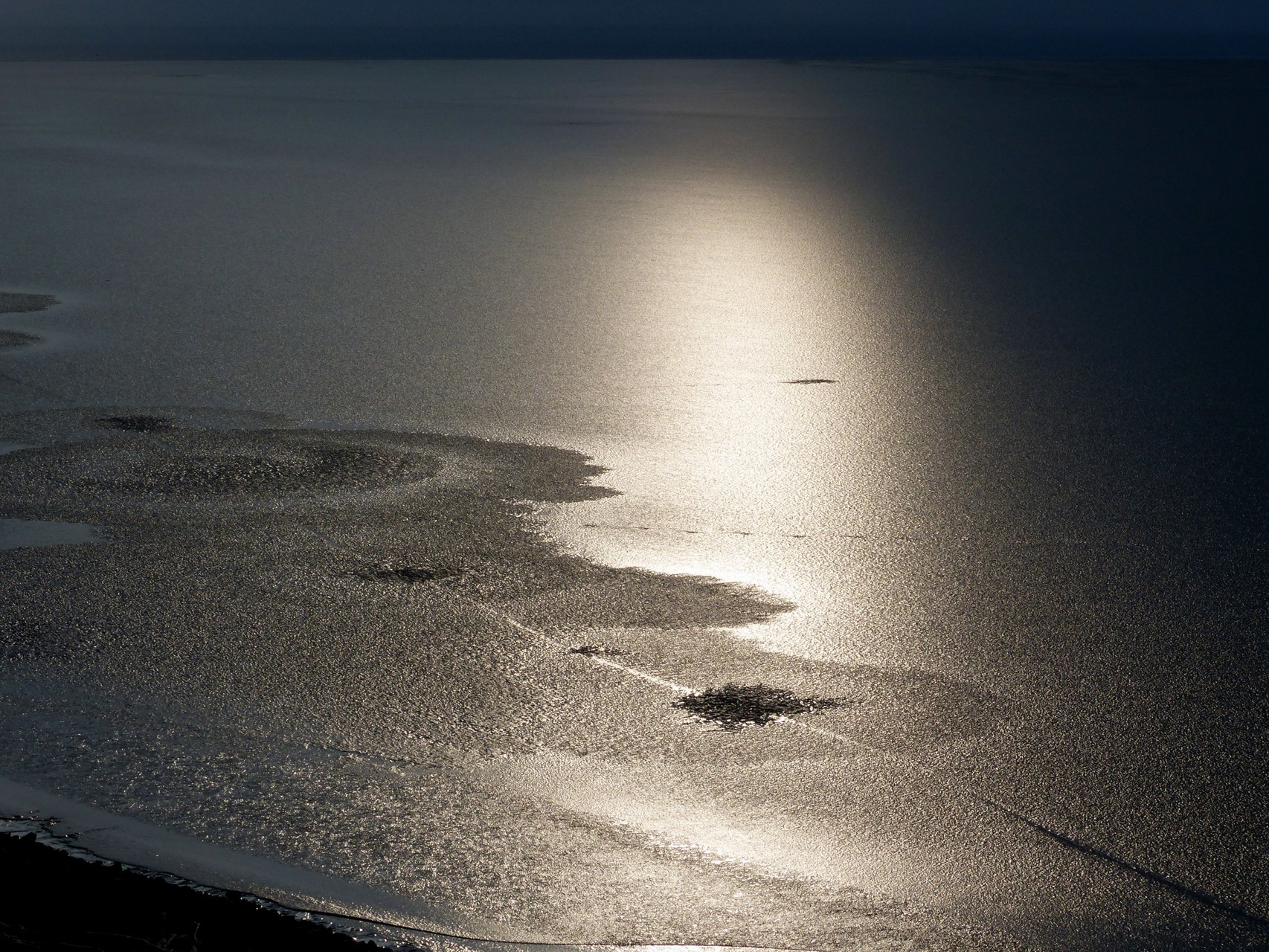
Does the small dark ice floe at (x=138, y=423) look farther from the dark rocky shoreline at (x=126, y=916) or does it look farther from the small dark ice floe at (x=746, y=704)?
the dark rocky shoreline at (x=126, y=916)

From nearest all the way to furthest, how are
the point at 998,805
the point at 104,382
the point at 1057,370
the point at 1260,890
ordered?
the point at 1260,890 → the point at 998,805 → the point at 104,382 → the point at 1057,370

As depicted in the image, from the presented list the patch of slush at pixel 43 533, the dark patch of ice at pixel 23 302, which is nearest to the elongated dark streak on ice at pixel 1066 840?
the patch of slush at pixel 43 533

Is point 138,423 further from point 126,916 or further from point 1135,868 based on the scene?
point 1135,868

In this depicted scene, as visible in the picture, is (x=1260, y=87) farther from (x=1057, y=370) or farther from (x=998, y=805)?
(x=998, y=805)

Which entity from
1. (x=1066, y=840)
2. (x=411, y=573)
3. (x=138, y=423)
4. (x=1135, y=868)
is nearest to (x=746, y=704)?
(x=1066, y=840)

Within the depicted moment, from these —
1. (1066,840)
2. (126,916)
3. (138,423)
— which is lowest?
(126,916)

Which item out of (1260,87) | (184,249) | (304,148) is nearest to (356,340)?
(184,249)

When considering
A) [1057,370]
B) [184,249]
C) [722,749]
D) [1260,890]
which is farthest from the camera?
[184,249]
